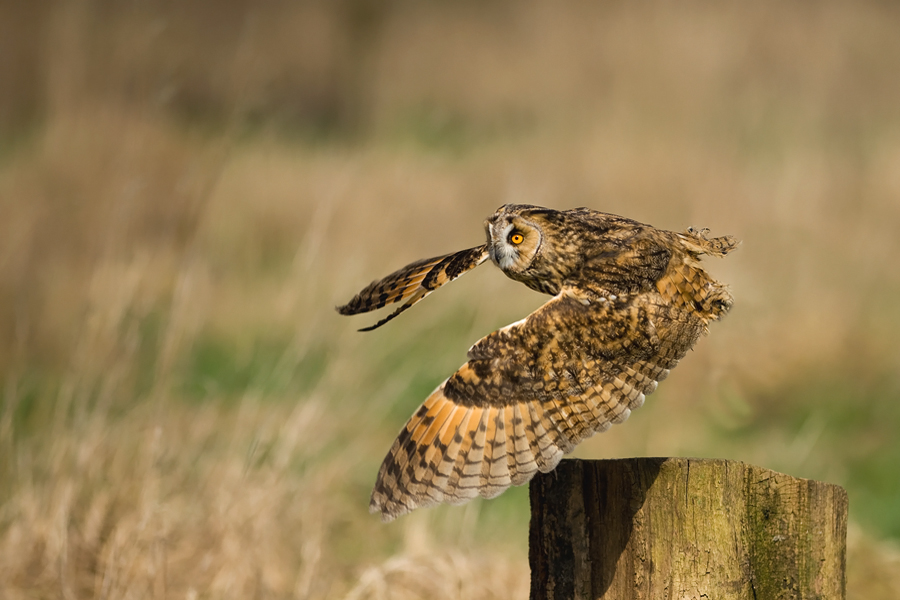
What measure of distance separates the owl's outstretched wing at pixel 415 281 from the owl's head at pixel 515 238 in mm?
80

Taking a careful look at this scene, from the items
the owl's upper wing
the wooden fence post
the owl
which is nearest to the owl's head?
the owl

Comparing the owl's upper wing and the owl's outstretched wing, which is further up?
the owl's outstretched wing

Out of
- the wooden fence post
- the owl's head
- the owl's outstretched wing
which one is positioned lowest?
the wooden fence post

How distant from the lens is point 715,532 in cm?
182

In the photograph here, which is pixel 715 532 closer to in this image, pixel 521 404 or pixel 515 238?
pixel 521 404

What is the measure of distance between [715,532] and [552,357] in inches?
Result: 19.5

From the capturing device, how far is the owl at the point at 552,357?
1.90m

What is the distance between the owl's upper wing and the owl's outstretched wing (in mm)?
292

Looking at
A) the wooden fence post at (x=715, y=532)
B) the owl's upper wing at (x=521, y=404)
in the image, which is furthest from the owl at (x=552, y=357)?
the wooden fence post at (x=715, y=532)

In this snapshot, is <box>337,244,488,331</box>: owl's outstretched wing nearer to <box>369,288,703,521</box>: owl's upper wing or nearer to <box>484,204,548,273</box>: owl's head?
<box>484,204,548,273</box>: owl's head

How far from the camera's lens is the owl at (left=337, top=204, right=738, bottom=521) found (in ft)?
6.24

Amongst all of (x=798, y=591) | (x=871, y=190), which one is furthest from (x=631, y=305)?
(x=871, y=190)

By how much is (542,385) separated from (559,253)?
35cm

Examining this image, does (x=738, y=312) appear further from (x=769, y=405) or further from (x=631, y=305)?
(x=631, y=305)
